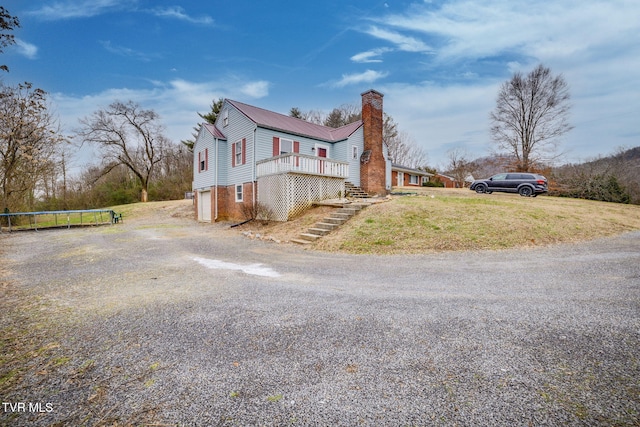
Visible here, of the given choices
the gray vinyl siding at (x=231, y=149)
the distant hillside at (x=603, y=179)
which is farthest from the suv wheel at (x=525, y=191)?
the gray vinyl siding at (x=231, y=149)

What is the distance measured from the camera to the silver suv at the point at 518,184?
1706 cm

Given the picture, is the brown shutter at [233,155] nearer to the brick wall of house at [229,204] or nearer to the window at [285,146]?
the brick wall of house at [229,204]

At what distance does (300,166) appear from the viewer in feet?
43.4

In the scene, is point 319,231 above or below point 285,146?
below

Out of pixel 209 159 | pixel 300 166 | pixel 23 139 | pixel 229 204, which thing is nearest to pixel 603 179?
pixel 300 166

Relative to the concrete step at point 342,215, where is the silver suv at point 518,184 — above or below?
above

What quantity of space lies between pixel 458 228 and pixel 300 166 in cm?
780

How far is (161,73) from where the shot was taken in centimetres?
1803

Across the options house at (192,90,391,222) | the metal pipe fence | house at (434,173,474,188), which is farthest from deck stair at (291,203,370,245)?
house at (434,173,474,188)

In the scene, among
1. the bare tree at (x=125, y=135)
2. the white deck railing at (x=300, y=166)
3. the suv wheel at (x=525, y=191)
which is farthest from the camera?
the bare tree at (x=125, y=135)

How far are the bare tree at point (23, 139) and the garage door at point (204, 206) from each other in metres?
8.33

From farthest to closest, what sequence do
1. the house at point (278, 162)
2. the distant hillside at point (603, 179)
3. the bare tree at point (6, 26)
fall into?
the distant hillside at point (603, 179) → the house at point (278, 162) → the bare tree at point (6, 26)

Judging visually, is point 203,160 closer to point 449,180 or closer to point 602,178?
point 602,178

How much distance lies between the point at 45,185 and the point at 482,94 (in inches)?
1676
